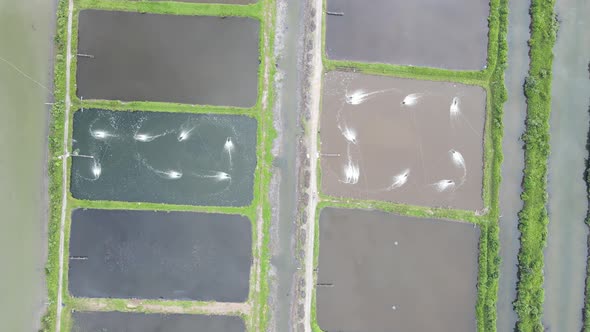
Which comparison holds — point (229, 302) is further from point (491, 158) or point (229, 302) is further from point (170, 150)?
point (491, 158)

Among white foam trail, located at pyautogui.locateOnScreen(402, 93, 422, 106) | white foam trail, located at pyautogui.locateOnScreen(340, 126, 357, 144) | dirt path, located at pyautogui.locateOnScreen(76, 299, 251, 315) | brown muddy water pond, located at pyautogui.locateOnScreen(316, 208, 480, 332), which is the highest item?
white foam trail, located at pyautogui.locateOnScreen(402, 93, 422, 106)

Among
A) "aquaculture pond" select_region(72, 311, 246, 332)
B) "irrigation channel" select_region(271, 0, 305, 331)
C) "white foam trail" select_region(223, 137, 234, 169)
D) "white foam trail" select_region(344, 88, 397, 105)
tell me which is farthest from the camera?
"white foam trail" select_region(344, 88, 397, 105)

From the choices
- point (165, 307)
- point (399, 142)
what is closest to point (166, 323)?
point (165, 307)

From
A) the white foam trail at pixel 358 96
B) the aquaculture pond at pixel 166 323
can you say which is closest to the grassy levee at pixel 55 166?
the aquaculture pond at pixel 166 323

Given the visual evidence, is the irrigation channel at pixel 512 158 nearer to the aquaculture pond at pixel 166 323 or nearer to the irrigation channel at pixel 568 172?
the irrigation channel at pixel 568 172

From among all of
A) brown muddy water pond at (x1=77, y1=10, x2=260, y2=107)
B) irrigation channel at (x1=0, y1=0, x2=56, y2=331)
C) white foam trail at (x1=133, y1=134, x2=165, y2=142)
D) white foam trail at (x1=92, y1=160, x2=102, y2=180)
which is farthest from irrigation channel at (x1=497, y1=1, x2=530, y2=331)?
irrigation channel at (x1=0, y1=0, x2=56, y2=331)

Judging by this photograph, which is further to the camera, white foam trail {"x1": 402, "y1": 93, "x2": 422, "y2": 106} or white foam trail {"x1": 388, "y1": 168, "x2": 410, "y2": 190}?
white foam trail {"x1": 402, "y1": 93, "x2": 422, "y2": 106}

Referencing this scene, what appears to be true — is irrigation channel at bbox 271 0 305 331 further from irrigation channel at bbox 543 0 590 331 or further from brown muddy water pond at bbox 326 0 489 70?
irrigation channel at bbox 543 0 590 331
